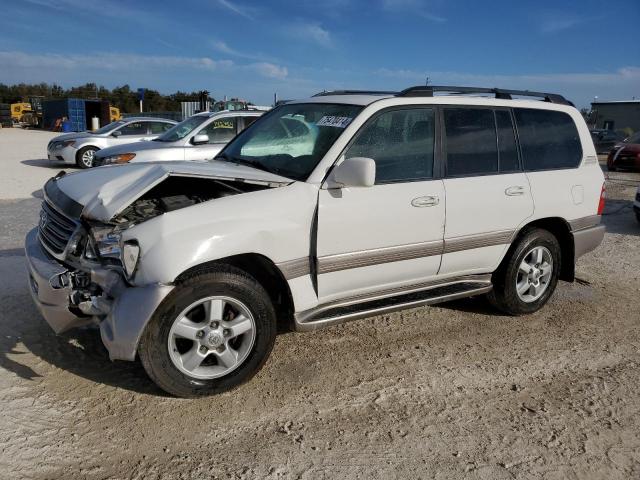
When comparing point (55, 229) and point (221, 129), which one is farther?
point (221, 129)

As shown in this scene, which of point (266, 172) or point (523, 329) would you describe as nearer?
point (266, 172)

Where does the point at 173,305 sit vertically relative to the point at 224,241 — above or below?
below

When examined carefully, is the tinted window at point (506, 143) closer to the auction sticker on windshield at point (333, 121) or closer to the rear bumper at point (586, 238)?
the rear bumper at point (586, 238)

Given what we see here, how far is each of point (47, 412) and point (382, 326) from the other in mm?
2610

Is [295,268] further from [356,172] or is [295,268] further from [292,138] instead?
[292,138]

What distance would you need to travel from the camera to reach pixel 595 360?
415cm

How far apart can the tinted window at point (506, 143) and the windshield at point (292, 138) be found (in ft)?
4.59

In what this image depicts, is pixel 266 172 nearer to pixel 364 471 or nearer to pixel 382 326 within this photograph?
pixel 382 326

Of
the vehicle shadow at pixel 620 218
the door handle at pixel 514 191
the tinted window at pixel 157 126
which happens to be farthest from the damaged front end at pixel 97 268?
the tinted window at pixel 157 126

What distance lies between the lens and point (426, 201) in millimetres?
4004

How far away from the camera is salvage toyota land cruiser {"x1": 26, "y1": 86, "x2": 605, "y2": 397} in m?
3.15

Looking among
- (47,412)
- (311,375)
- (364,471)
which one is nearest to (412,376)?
(311,375)

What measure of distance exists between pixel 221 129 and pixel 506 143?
664cm

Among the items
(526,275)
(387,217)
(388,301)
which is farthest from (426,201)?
(526,275)
